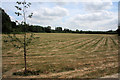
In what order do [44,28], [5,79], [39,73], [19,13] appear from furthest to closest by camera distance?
[44,28] → [39,73] → [19,13] → [5,79]

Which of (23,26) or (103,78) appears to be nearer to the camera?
(103,78)

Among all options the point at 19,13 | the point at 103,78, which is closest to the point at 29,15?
the point at 19,13

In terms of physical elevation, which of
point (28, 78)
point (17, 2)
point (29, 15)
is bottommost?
point (28, 78)

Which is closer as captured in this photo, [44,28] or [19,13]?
[19,13]

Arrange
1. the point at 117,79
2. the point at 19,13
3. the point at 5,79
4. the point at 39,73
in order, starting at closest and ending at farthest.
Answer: the point at 117,79, the point at 5,79, the point at 19,13, the point at 39,73

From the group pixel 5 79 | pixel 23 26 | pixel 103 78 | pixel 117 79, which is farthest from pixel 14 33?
pixel 117 79

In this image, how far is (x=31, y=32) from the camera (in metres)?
5.85

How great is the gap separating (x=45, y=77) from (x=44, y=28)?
91.5m

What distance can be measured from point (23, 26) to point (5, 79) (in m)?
2.64

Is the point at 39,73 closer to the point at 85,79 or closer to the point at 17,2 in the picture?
the point at 85,79

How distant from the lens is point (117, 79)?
181 inches

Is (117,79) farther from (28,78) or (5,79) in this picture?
(5,79)

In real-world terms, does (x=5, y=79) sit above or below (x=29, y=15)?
below

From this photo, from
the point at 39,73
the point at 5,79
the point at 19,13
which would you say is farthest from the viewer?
the point at 39,73
